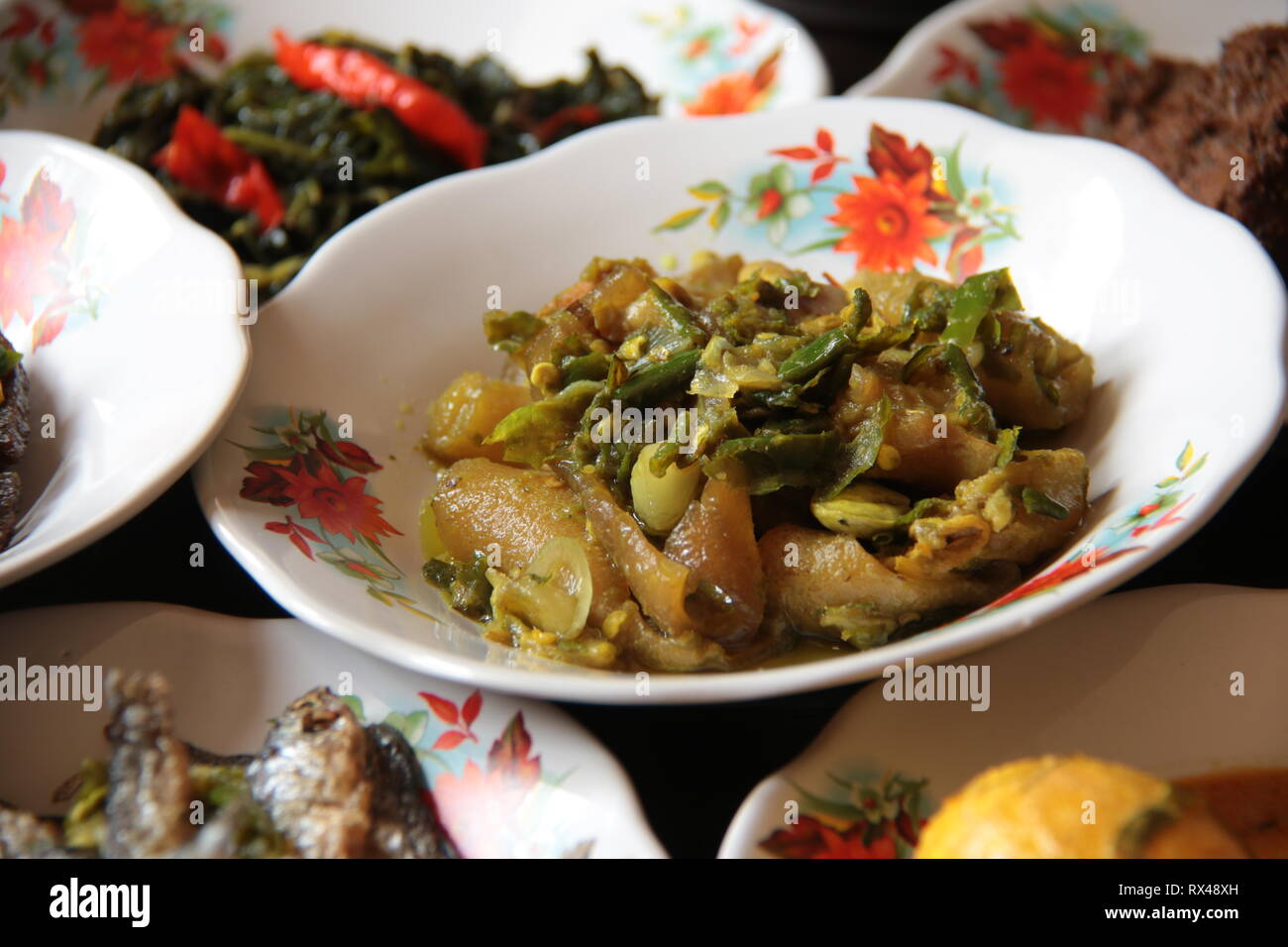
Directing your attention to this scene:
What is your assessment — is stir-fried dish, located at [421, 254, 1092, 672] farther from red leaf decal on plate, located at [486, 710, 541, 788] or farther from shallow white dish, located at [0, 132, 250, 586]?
shallow white dish, located at [0, 132, 250, 586]

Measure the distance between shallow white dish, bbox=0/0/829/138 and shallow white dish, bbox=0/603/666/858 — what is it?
2.51 metres

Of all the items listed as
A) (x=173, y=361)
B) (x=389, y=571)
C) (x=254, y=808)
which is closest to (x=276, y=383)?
(x=173, y=361)

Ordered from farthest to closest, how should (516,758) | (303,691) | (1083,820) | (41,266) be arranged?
(41,266) < (303,691) < (516,758) < (1083,820)

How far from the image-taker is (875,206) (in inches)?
122

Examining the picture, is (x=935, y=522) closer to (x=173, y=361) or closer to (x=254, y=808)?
(x=254, y=808)

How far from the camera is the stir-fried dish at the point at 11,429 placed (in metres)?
2.33

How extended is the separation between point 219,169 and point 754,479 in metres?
2.56

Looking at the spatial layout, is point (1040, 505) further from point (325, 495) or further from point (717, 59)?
point (717, 59)

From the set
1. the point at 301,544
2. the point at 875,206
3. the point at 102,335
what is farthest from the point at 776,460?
the point at 102,335

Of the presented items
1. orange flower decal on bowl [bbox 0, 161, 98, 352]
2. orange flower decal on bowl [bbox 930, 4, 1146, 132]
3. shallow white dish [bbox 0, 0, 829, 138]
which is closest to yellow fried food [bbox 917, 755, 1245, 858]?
orange flower decal on bowl [bbox 0, 161, 98, 352]

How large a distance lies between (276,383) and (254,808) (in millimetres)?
1112

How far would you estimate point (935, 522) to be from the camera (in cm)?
211

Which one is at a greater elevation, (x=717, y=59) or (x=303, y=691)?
(x=717, y=59)
